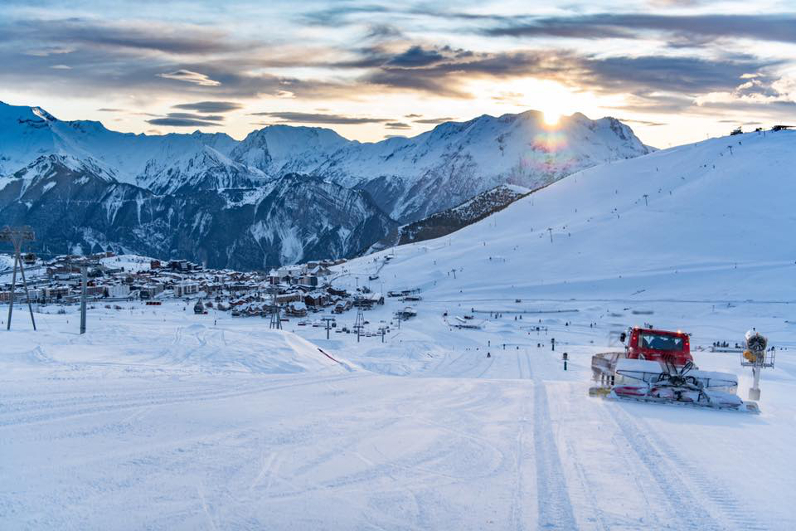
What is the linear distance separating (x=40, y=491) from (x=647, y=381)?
40.4 ft

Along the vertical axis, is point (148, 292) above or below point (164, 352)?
above

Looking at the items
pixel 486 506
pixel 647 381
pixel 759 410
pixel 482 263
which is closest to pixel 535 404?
pixel 647 381

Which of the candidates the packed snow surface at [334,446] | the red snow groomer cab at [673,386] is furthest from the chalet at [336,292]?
the red snow groomer cab at [673,386]

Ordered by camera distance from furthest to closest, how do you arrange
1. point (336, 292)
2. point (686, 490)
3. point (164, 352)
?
1. point (336, 292)
2. point (164, 352)
3. point (686, 490)

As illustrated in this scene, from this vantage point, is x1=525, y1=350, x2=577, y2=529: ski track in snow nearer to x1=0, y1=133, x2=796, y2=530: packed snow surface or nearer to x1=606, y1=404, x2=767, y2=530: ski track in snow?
→ x1=0, y1=133, x2=796, y2=530: packed snow surface

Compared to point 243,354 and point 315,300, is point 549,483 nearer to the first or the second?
point 243,354

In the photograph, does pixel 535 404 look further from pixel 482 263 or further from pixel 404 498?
pixel 482 263

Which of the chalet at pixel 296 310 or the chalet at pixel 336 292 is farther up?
the chalet at pixel 336 292

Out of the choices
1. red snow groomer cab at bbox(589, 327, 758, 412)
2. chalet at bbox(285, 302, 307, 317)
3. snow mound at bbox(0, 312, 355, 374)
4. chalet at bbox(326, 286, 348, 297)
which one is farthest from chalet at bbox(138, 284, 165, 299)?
red snow groomer cab at bbox(589, 327, 758, 412)

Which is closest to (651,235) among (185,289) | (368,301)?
(368,301)

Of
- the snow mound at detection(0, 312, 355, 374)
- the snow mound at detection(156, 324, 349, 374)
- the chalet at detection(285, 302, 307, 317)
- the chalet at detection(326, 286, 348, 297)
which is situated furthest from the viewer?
the chalet at detection(326, 286, 348, 297)

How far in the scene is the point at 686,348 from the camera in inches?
734

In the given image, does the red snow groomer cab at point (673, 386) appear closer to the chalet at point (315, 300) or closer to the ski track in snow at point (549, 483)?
the ski track in snow at point (549, 483)

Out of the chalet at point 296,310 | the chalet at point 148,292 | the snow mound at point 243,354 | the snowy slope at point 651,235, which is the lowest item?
the chalet at point 296,310
